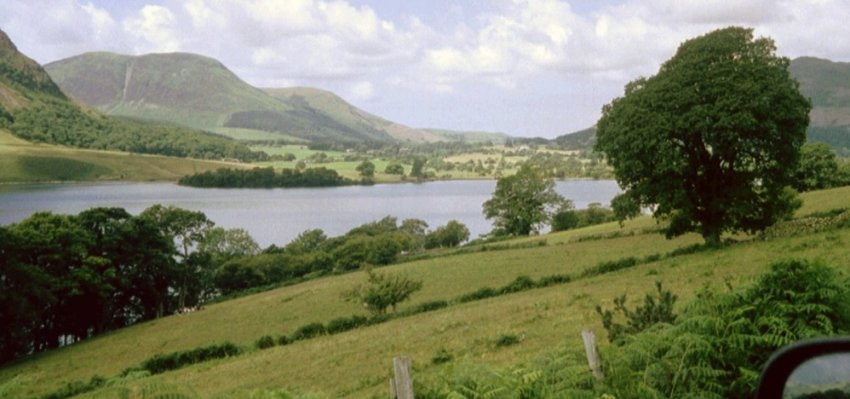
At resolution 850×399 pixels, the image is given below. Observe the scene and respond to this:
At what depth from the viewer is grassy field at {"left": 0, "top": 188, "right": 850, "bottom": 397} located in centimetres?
1909

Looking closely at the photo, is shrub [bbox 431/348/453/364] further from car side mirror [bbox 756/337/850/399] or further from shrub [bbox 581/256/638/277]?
shrub [bbox 581/256/638/277]

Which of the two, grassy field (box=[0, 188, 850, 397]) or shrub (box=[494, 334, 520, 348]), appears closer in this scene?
grassy field (box=[0, 188, 850, 397])

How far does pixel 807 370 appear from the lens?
262 centimetres

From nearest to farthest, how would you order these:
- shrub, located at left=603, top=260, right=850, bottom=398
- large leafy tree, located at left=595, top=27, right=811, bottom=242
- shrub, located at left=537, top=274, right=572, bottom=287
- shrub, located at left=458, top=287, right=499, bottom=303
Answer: shrub, located at left=603, top=260, right=850, bottom=398 < large leafy tree, located at left=595, top=27, right=811, bottom=242 < shrub, located at left=537, top=274, right=572, bottom=287 < shrub, located at left=458, top=287, right=499, bottom=303

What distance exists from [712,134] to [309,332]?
71.7 ft

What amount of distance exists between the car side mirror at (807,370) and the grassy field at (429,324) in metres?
5.76

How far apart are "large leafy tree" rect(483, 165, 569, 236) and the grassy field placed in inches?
1239

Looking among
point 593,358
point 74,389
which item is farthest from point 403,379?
point 74,389

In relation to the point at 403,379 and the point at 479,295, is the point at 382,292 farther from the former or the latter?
the point at 403,379

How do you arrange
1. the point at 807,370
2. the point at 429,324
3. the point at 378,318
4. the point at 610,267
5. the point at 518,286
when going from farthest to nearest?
the point at 518,286
the point at 610,267
the point at 378,318
the point at 429,324
the point at 807,370

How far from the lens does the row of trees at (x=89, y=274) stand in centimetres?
4862

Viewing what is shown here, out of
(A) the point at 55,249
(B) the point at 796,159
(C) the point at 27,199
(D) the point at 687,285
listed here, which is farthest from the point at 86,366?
(C) the point at 27,199

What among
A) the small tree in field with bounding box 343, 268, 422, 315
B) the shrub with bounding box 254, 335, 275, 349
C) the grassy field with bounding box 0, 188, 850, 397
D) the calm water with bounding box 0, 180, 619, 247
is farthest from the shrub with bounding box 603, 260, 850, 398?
the calm water with bounding box 0, 180, 619, 247

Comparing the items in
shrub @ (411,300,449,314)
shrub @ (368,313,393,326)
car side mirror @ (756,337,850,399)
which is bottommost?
shrub @ (368,313,393,326)
